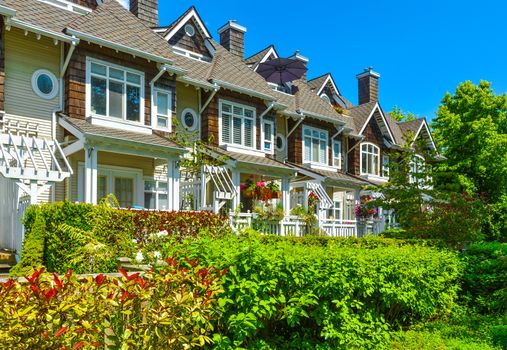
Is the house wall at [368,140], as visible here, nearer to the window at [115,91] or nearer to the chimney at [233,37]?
the chimney at [233,37]

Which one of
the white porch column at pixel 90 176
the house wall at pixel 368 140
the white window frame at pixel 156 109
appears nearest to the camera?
the white porch column at pixel 90 176

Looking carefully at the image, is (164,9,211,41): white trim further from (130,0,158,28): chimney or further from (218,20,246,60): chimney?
(218,20,246,60): chimney

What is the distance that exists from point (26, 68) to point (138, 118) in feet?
13.0

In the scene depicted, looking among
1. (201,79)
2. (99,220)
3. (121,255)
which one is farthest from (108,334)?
(201,79)

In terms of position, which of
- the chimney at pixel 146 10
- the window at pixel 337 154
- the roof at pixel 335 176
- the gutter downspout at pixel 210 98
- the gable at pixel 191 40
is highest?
the chimney at pixel 146 10

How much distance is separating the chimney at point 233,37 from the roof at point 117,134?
11.3 m

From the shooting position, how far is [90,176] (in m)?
14.1

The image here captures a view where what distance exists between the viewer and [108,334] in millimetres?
4238

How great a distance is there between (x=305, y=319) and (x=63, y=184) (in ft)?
38.2

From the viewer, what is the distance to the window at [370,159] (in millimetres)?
30469

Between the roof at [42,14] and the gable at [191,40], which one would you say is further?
the gable at [191,40]

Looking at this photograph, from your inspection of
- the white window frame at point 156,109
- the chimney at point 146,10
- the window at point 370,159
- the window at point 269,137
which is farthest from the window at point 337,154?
the chimney at point 146,10

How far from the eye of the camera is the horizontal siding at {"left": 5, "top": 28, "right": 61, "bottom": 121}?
1431 centimetres

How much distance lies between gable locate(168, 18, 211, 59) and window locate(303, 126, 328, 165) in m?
7.25
